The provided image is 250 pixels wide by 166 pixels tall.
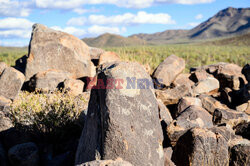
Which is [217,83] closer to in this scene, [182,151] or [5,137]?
[182,151]

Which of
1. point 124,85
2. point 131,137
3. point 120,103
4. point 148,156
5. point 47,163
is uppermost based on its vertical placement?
point 124,85

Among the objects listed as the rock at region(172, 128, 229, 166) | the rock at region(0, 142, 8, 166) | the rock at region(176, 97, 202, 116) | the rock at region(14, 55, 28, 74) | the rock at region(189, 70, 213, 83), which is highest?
the rock at region(14, 55, 28, 74)

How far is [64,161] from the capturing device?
448 centimetres

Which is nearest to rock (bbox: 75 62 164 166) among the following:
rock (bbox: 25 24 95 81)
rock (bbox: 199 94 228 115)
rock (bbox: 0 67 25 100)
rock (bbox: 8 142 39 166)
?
rock (bbox: 8 142 39 166)

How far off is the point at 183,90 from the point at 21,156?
4524mm

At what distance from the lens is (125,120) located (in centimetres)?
344

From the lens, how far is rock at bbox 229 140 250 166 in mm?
4328

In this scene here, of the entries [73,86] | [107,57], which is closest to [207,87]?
[107,57]

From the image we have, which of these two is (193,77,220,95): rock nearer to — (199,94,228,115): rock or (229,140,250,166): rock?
(199,94,228,115): rock

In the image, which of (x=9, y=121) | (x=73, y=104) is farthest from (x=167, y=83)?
(x=9, y=121)

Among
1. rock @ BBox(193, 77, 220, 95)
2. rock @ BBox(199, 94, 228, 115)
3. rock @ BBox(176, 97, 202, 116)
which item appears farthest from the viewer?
rock @ BBox(193, 77, 220, 95)

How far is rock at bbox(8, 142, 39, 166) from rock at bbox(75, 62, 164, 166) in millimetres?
1372

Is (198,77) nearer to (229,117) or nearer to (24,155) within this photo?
(229,117)

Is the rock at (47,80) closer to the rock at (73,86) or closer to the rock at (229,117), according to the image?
the rock at (73,86)
